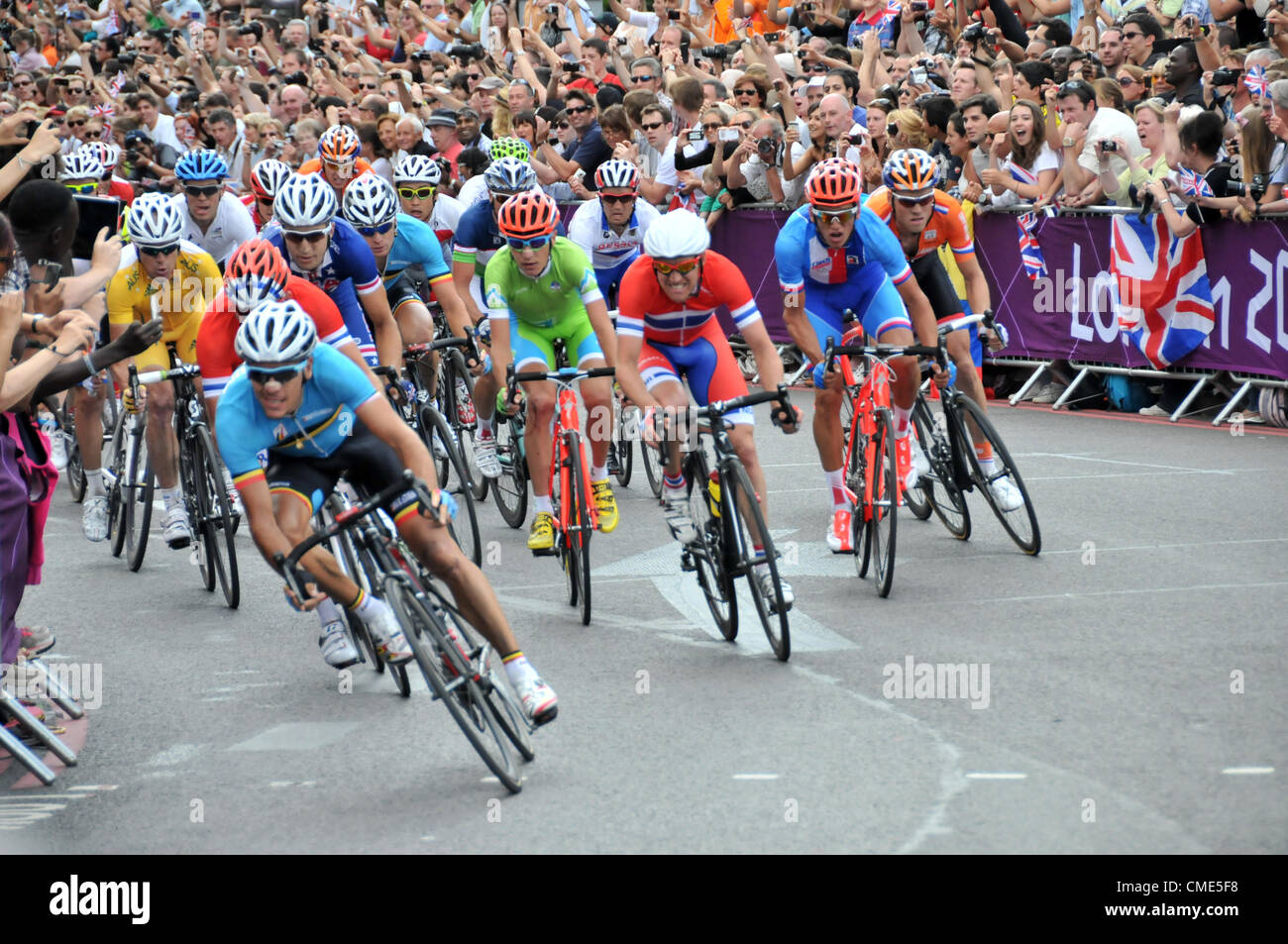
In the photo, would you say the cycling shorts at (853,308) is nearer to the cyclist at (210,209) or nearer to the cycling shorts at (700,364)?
the cycling shorts at (700,364)

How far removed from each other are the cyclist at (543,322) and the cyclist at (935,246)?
1.92 meters

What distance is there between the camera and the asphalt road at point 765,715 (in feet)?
18.7

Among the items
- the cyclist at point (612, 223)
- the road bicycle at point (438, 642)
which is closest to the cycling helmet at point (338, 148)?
the cyclist at point (612, 223)

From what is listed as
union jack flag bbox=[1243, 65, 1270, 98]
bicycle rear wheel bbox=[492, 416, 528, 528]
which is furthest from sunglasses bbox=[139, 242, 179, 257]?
union jack flag bbox=[1243, 65, 1270, 98]

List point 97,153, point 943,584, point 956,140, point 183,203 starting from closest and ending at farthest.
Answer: point 943,584 < point 183,203 < point 97,153 < point 956,140

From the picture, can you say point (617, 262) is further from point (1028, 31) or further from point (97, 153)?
point (1028, 31)

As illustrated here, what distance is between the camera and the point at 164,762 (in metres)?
6.85

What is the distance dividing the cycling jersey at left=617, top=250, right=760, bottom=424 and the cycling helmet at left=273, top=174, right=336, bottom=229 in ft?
5.54

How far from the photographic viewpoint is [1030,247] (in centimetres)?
1480

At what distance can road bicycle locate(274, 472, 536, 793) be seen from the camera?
19.9 feet

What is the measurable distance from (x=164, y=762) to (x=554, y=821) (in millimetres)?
1919

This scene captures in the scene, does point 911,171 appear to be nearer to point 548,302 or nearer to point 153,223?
point 548,302

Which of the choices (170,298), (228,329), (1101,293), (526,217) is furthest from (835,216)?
(1101,293)

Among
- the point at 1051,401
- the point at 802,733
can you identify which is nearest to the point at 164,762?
the point at 802,733
